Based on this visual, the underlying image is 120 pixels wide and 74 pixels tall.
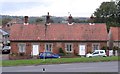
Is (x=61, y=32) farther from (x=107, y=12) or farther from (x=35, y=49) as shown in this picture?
(x=107, y=12)

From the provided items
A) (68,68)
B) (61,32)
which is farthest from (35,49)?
(68,68)

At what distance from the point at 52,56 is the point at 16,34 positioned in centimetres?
1068

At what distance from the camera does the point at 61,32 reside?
5878 cm

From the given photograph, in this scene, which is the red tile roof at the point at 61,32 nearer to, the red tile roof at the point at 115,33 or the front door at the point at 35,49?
the front door at the point at 35,49

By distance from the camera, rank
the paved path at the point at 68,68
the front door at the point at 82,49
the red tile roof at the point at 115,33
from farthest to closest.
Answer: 1. the red tile roof at the point at 115,33
2. the front door at the point at 82,49
3. the paved path at the point at 68,68

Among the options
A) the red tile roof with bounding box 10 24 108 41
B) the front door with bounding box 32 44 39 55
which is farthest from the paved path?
the red tile roof with bounding box 10 24 108 41

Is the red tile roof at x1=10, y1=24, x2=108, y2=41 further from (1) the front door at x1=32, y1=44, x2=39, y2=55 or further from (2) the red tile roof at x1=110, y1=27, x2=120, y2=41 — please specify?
(2) the red tile roof at x1=110, y1=27, x2=120, y2=41

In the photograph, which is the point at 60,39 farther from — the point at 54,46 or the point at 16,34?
the point at 16,34

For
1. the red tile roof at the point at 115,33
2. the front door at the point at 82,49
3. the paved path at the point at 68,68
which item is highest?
the red tile roof at the point at 115,33

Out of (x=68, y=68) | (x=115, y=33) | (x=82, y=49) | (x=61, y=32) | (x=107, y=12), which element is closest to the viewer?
(x=68, y=68)

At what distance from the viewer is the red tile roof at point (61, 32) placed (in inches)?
2280

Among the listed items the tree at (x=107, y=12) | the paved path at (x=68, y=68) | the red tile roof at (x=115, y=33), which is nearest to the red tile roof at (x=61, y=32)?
the red tile roof at (x=115, y=33)

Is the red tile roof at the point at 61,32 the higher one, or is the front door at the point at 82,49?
the red tile roof at the point at 61,32

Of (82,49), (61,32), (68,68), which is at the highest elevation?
(61,32)
